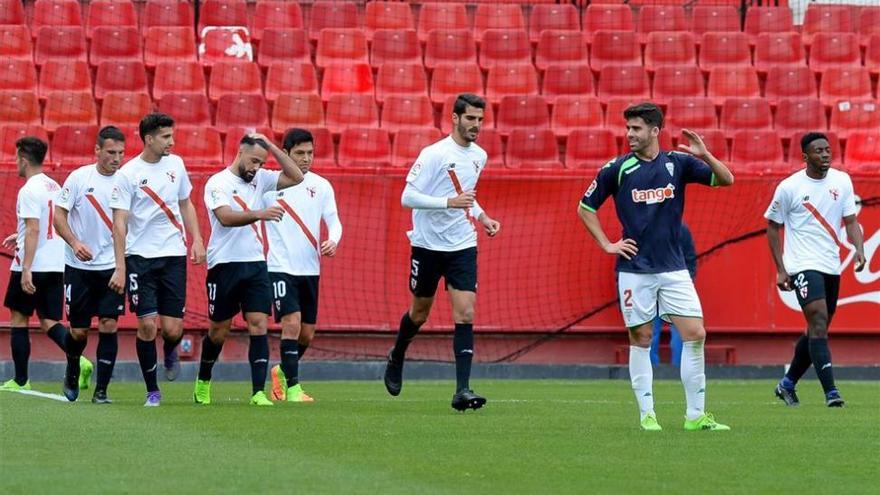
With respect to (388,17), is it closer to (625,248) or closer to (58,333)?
(58,333)

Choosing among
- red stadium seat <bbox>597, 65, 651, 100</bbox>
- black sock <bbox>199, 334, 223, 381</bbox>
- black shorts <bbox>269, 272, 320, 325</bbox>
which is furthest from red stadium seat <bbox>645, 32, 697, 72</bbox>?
black sock <bbox>199, 334, 223, 381</bbox>

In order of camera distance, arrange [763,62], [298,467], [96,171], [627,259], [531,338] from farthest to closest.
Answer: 1. [763,62]
2. [531,338]
3. [96,171]
4. [627,259]
5. [298,467]

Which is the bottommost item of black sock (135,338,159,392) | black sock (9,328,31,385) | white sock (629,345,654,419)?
black sock (9,328,31,385)

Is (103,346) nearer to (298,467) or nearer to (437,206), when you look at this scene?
(437,206)

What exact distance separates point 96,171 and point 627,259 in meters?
5.05

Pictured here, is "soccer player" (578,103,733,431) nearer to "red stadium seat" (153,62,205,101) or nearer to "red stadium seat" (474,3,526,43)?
"red stadium seat" (153,62,205,101)

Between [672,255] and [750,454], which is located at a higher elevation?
[672,255]

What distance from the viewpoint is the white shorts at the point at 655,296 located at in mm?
10664

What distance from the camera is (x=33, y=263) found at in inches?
614

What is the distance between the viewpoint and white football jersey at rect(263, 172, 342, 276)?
14.5m

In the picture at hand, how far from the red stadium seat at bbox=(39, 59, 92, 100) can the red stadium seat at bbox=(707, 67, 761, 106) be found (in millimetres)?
8694

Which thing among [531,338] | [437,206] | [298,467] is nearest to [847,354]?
[531,338]

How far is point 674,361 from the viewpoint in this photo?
64.4ft

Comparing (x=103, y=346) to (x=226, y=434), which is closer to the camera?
(x=226, y=434)
